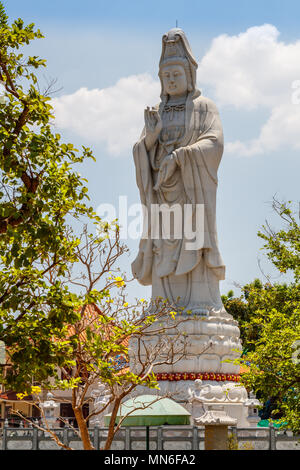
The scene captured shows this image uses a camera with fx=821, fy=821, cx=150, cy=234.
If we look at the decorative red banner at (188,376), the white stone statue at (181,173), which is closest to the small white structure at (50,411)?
the decorative red banner at (188,376)

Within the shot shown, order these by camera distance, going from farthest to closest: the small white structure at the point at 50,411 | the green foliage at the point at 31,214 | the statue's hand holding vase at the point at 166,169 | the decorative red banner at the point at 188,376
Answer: the small white structure at the point at 50,411 < the statue's hand holding vase at the point at 166,169 < the decorative red banner at the point at 188,376 < the green foliage at the point at 31,214

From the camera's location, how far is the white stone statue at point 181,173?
2119 cm

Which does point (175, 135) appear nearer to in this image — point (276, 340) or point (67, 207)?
point (276, 340)

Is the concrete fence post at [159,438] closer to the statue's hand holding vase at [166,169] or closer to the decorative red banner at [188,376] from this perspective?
the decorative red banner at [188,376]

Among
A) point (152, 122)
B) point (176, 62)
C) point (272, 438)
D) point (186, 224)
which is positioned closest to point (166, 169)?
point (152, 122)

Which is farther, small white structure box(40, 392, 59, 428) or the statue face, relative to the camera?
the statue face

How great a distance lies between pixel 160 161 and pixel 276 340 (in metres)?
9.58

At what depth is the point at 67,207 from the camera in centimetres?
896

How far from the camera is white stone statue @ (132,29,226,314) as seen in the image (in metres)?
21.2

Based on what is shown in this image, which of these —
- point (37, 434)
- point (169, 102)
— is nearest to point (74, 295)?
point (37, 434)

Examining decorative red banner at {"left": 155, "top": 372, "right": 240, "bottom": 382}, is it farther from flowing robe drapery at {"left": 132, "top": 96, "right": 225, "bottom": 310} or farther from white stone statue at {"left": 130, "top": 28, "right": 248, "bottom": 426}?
flowing robe drapery at {"left": 132, "top": 96, "right": 225, "bottom": 310}

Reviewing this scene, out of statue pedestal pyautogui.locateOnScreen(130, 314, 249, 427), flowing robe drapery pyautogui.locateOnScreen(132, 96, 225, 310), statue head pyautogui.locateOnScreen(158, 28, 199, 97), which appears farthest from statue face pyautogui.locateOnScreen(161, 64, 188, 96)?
statue pedestal pyautogui.locateOnScreen(130, 314, 249, 427)
